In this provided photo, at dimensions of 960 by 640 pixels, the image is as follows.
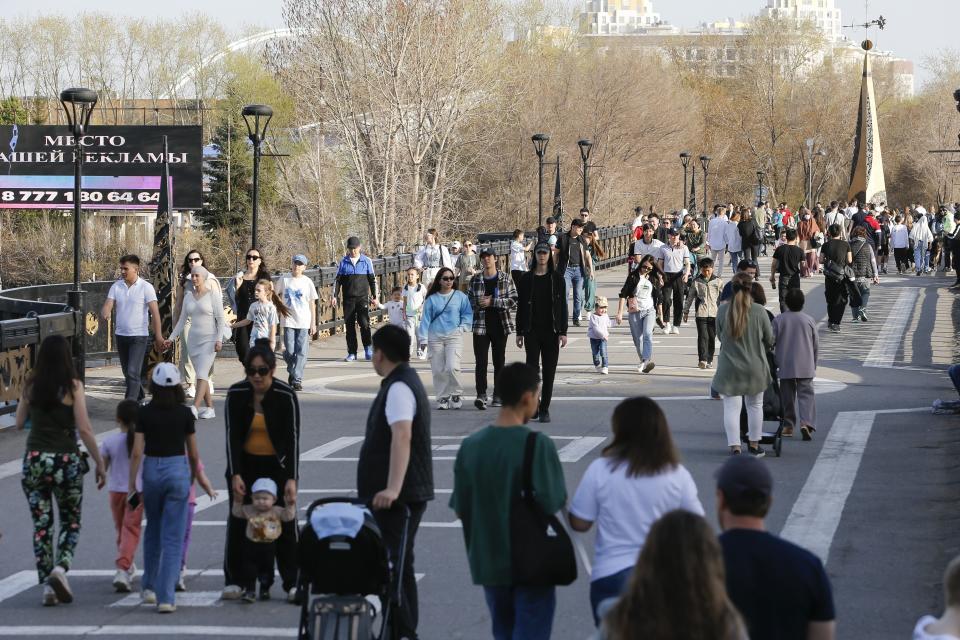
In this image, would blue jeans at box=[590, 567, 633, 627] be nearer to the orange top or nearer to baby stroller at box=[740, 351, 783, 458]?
the orange top

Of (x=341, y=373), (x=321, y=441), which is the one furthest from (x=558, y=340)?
(x=341, y=373)

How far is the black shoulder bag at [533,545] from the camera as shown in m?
5.98

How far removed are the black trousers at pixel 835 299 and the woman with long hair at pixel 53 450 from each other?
65.4 ft

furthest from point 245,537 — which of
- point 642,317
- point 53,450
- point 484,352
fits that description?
point 642,317

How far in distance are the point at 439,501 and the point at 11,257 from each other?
58.6m

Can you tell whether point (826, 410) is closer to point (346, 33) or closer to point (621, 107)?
point (346, 33)

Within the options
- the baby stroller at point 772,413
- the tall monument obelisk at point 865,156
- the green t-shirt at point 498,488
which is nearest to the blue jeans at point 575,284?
the baby stroller at point 772,413

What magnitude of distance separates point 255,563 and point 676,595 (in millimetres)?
5008

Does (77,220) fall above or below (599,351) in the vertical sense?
above

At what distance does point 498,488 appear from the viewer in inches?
238

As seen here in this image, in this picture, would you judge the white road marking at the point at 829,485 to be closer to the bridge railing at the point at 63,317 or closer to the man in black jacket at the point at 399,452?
the man in black jacket at the point at 399,452

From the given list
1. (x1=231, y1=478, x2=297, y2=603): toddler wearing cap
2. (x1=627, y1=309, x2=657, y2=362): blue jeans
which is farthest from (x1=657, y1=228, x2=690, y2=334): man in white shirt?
(x1=231, y1=478, x2=297, y2=603): toddler wearing cap

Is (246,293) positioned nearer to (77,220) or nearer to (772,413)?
(77,220)

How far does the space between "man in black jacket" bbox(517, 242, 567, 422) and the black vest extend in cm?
837
